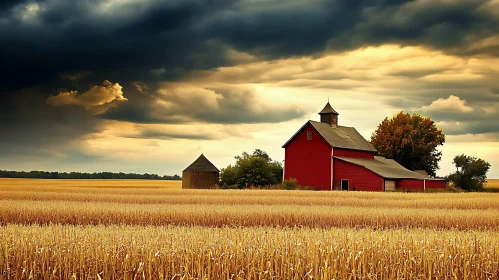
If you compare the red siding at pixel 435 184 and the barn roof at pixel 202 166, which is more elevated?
the barn roof at pixel 202 166

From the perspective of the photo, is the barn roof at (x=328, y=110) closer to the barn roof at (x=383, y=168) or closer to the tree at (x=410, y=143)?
the barn roof at (x=383, y=168)

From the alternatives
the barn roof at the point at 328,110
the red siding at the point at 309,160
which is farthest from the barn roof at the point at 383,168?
the barn roof at the point at 328,110

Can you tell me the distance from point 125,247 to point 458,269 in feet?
21.6

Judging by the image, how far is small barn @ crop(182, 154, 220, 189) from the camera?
76000 mm

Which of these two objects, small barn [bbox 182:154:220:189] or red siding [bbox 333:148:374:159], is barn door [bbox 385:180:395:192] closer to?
red siding [bbox 333:148:374:159]

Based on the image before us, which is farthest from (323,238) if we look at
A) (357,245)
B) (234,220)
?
(234,220)

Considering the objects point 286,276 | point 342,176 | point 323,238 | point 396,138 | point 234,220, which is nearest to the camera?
point 286,276

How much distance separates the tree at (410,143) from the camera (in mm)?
96312

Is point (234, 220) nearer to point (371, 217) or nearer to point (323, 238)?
point (371, 217)

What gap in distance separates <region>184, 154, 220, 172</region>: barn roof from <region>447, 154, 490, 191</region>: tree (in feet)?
142

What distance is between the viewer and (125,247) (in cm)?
1113

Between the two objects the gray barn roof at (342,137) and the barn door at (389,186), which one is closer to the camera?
the barn door at (389,186)

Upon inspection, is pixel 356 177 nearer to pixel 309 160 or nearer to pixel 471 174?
pixel 309 160

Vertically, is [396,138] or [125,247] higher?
[396,138]
